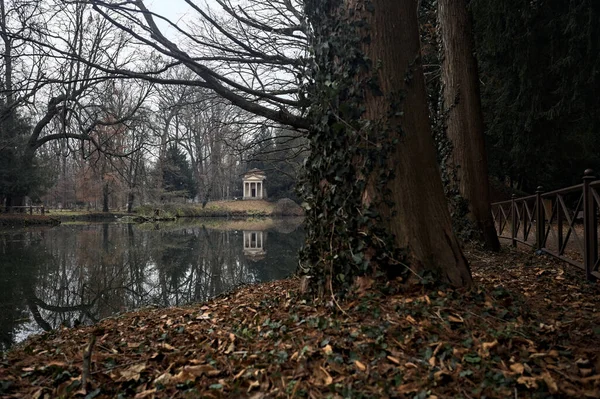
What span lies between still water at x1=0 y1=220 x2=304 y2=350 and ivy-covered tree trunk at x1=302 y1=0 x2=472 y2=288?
3.65 m

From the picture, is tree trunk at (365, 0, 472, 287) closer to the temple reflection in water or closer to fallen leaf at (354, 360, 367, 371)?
fallen leaf at (354, 360, 367, 371)

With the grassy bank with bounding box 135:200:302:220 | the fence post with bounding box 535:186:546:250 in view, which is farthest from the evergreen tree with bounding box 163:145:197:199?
the fence post with bounding box 535:186:546:250

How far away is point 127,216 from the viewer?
3212cm

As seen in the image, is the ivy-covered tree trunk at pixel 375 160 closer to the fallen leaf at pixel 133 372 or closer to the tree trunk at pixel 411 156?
the tree trunk at pixel 411 156

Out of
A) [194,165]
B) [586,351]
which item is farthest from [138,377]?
[194,165]

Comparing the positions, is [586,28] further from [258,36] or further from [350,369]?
[350,369]

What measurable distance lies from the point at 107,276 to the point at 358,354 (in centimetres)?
769

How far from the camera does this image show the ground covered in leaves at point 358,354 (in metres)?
1.94

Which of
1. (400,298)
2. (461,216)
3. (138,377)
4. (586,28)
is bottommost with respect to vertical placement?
(138,377)

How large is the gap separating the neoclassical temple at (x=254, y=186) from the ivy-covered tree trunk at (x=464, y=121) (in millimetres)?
43947

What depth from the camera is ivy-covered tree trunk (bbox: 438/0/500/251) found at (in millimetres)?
7082

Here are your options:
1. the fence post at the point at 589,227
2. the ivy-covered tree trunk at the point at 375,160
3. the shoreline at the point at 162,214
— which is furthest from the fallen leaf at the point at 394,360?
the shoreline at the point at 162,214

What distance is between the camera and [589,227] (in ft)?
14.9

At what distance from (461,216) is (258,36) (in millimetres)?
5003
